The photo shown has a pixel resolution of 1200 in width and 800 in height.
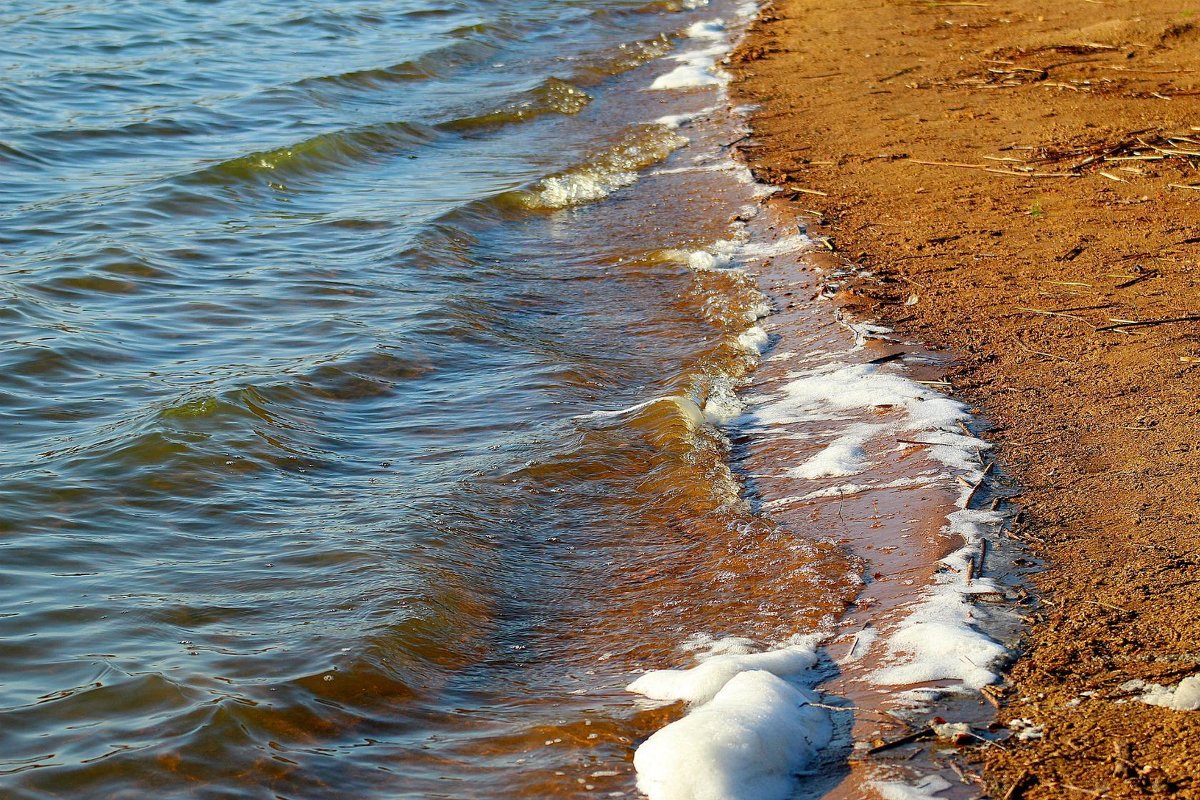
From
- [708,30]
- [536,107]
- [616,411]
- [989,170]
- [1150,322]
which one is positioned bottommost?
[616,411]

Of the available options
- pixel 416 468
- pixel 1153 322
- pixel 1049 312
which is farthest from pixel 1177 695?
pixel 416 468

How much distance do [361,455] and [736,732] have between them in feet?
8.62

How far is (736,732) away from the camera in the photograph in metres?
2.82

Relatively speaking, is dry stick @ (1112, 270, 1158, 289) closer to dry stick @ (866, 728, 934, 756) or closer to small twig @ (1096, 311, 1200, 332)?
small twig @ (1096, 311, 1200, 332)

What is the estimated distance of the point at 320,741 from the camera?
3133 millimetres

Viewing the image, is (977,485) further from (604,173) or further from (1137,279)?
(604,173)

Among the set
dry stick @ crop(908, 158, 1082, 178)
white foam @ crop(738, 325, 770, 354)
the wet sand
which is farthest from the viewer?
dry stick @ crop(908, 158, 1082, 178)

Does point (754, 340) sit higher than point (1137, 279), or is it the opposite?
point (1137, 279)

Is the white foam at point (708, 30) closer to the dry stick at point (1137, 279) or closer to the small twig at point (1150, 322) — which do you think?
the dry stick at point (1137, 279)

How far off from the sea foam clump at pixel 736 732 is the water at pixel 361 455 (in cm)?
14

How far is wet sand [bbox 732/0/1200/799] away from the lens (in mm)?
2824

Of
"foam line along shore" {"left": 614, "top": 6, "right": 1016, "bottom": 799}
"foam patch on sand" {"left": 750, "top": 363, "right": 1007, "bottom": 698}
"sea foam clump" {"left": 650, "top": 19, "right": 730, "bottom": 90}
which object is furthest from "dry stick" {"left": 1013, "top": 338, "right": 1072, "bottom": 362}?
"sea foam clump" {"left": 650, "top": 19, "right": 730, "bottom": 90}

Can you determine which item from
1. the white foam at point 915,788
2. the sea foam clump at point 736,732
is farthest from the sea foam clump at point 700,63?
the white foam at point 915,788

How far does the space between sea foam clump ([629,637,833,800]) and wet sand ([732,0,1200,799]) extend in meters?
0.47
